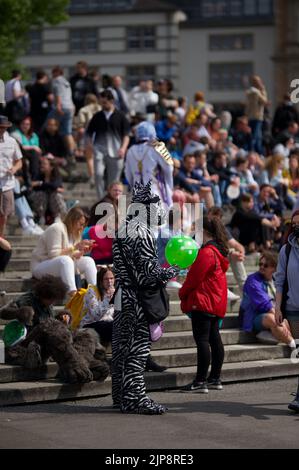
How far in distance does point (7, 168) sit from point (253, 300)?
378 cm

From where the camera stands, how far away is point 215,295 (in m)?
12.6

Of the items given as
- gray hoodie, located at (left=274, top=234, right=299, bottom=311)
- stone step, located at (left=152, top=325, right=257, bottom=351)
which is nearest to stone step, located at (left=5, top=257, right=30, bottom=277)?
stone step, located at (left=152, top=325, right=257, bottom=351)

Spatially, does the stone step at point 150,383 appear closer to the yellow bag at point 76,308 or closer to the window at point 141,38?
the yellow bag at point 76,308

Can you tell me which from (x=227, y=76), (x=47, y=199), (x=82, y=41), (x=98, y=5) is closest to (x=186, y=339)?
(x=47, y=199)

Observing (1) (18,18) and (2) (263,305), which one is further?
(1) (18,18)

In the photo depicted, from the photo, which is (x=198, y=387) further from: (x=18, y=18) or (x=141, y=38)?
(x=141, y=38)

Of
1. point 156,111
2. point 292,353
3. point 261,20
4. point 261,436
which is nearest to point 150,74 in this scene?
point 261,20

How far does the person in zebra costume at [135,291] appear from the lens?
11.1 meters

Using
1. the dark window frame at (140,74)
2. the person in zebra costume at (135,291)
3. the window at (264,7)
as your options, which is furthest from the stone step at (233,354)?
the window at (264,7)

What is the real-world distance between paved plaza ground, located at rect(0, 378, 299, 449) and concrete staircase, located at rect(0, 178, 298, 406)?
0.15 meters

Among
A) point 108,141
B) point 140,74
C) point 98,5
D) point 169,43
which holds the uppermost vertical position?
point 98,5

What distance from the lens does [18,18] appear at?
32375 millimetres

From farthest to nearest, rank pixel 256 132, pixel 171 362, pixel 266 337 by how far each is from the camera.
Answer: pixel 256 132 → pixel 266 337 → pixel 171 362

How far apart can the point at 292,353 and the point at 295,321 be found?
297cm
